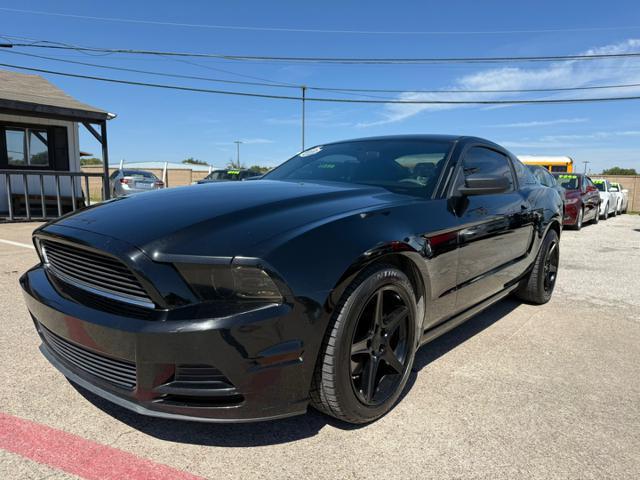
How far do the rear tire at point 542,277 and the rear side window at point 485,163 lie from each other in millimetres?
948

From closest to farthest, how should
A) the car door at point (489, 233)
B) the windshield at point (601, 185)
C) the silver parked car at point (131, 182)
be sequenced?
the car door at point (489, 233)
the silver parked car at point (131, 182)
the windshield at point (601, 185)

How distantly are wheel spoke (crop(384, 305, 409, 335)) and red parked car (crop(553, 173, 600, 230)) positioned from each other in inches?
459

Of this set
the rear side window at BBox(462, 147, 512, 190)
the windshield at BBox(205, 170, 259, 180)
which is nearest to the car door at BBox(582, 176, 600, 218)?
the rear side window at BBox(462, 147, 512, 190)

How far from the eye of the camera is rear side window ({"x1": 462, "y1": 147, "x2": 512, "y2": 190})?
3.31 m

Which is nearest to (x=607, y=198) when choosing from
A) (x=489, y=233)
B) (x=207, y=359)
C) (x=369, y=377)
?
(x=489, y=233)

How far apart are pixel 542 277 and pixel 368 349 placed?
2.93m

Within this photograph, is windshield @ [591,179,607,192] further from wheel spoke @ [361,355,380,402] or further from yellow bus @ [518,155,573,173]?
wheel spoke @ [361,355,380,402]

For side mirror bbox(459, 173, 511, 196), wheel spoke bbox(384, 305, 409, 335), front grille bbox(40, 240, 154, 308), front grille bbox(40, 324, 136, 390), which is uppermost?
side mirror bbox(459, 173, 511, 196)

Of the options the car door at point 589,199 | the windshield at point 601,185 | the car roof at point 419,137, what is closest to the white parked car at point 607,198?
the windshield at point 601,185

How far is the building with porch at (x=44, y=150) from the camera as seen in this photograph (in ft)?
37.4

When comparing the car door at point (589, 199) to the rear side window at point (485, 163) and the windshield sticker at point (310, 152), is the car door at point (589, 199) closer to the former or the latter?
the rear side window at point (485, 163)

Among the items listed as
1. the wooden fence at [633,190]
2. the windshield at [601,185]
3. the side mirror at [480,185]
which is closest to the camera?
the side mirror at [480,185]

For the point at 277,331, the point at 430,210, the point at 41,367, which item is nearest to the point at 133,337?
the point at 277,331

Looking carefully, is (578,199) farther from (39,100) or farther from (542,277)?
(39,100)
